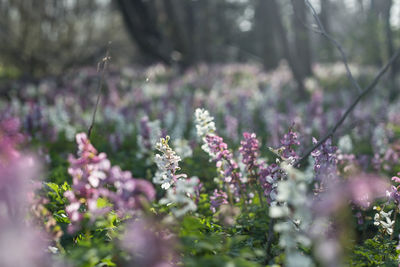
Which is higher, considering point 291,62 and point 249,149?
point 291,62

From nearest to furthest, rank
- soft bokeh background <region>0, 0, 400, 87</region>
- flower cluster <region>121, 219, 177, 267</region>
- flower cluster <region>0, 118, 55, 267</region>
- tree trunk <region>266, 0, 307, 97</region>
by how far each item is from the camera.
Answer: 1. flower cluster <region>0, 118, 55, 267</region>
2. flower cluster <region>121, 219, 177, 267</region>
3. tree trunk <region>266, 0, 307, 97</region>
4. soft bokeh background <region>0, 0, 400, 87</region>

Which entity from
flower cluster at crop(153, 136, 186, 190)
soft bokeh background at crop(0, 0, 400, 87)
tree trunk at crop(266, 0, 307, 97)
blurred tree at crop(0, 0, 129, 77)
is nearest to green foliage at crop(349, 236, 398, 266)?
flower cluster at crop(153, 136, 186, 190)

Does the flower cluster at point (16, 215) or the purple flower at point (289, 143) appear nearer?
the flower cluster at point (16, 215)

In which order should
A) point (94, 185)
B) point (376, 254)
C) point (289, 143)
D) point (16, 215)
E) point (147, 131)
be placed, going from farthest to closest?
point (147, 131) < point (289, 143) < point (376, 254) < point (94, 185) < point (16, 215)

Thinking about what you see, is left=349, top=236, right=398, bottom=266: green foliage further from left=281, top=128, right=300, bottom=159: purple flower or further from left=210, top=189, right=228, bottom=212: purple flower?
left=210, top=189, right=228, bottom=212: purple flower

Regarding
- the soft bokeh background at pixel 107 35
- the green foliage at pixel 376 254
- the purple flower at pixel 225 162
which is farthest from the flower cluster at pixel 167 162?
the soft bokeh background at pixel 107 35

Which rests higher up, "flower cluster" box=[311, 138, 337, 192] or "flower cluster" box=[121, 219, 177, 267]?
"flower cluster" box=[311, 138, 337, 192]

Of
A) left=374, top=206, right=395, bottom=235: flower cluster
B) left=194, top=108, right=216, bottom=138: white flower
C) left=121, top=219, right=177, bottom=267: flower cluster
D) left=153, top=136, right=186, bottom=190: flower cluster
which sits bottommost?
left=121, top=219, right=177, bottom=267: flower cluster

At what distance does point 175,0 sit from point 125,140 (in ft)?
38.6

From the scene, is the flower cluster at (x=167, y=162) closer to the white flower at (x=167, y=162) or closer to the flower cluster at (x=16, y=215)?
the white flower at (x=167, y=162)

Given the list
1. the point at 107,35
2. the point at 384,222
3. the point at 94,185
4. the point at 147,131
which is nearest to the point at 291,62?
the point at 147,131

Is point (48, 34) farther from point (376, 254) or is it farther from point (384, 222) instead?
point (376, 254)

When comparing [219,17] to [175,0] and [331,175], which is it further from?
[331,175]

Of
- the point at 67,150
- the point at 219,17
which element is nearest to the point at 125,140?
the point at 67,150
